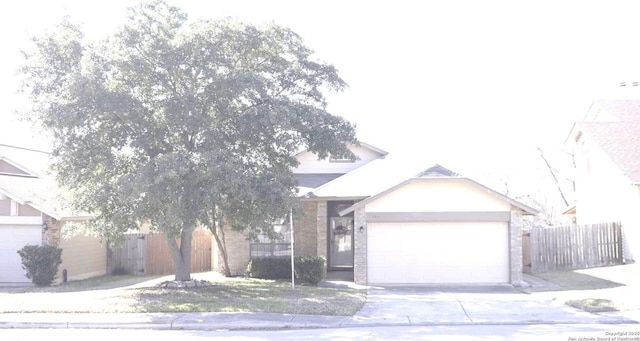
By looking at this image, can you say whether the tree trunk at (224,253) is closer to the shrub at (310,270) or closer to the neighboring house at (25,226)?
the shrub at (310,270)

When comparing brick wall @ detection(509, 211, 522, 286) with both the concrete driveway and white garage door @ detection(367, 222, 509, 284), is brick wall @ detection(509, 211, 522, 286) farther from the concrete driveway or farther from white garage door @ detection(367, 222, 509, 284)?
the concrete driveway

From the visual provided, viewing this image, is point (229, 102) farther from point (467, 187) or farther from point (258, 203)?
point (467, 187)

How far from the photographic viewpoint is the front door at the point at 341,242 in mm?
23812

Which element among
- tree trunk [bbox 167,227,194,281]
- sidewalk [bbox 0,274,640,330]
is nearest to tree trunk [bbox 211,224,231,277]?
tree trunk [bbox 167,227,194,281]

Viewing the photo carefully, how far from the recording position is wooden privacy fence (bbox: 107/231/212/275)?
2531 centimetres

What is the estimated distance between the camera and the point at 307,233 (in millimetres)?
22766

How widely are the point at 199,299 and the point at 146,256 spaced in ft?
34.1

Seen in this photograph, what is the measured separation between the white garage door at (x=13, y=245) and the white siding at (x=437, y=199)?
38.5ft

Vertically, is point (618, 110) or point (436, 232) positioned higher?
point (618, 110)

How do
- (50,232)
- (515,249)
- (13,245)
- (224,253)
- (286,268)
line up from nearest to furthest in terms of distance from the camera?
1. (515,249)
2. (50,232)
3. (286,268)
4. (13,245)
5. (224,253)

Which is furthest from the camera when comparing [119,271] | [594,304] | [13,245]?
[119,271]

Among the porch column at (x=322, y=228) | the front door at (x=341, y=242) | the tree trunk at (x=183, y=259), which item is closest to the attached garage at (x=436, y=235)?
the porch column at (x=322, y=228)

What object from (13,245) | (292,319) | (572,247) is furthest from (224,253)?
(572,247)

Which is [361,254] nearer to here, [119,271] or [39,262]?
[39,262]
